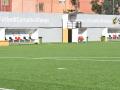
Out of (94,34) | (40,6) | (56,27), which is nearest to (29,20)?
(56,27)

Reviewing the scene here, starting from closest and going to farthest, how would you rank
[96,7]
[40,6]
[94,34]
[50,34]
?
[50,34], [94,34], [40,6], [96,7]

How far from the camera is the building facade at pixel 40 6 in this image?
108312mm

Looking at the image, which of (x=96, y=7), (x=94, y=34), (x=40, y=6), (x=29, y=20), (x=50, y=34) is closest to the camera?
(x=29, y=20)

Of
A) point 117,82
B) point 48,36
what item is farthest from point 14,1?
point 117,82

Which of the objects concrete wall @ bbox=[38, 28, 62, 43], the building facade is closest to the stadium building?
concrete wall @ bbox=[38, 28, 62, 43]

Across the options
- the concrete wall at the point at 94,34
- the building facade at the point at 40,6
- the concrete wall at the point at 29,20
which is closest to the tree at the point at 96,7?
the building facade at the point at 40,6

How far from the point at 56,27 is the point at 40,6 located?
3774 cm

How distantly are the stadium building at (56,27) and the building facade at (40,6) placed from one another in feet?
82.9

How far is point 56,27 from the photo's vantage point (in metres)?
80.2

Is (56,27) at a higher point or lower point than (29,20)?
lower

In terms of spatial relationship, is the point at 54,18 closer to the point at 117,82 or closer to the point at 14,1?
the point at 14,1

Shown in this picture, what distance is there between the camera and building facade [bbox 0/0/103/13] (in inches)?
4264

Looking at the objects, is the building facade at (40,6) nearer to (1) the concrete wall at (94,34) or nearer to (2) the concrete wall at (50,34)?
(1) the concrete wall at (94,34)

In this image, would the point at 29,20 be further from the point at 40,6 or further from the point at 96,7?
the point at 96,7
